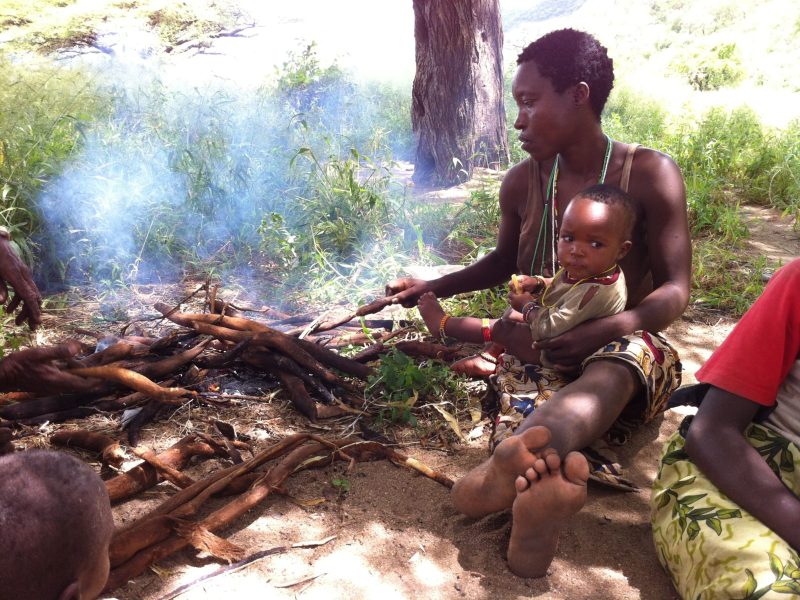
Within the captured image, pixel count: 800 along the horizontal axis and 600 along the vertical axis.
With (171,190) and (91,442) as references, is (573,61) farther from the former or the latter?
(171,190)

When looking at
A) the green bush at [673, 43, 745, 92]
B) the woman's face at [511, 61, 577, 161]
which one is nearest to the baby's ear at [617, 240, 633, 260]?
the woman's face at [511, 61, 577, 161]

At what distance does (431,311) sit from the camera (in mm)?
2898

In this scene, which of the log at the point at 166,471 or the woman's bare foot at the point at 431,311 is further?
the woman's bare foot at the point at 431,311

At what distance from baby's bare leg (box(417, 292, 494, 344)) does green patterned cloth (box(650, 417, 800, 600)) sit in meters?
1.03

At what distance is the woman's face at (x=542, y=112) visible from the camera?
2.51 metres

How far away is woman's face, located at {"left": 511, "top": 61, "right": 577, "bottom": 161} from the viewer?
2514mm

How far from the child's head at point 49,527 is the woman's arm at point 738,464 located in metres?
1.43

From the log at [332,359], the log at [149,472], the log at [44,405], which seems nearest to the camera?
the log at [149,472]

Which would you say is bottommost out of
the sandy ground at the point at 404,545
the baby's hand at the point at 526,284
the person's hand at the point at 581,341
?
the sandy ground at the point at 404,545

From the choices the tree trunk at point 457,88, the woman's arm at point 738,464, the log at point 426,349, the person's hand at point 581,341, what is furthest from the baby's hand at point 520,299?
the tree trunk at point 457,88

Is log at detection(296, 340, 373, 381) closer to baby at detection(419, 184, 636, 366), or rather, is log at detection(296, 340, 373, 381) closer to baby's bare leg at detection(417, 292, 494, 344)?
baby's bare leg at detection(417, 292, 494, 344)

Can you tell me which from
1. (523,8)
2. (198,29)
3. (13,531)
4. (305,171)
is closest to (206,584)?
(13,531)

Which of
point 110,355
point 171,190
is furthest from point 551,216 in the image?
point 171,190

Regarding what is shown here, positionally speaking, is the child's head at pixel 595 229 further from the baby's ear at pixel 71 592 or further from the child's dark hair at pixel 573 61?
the baby's ear at pixel 71 592
